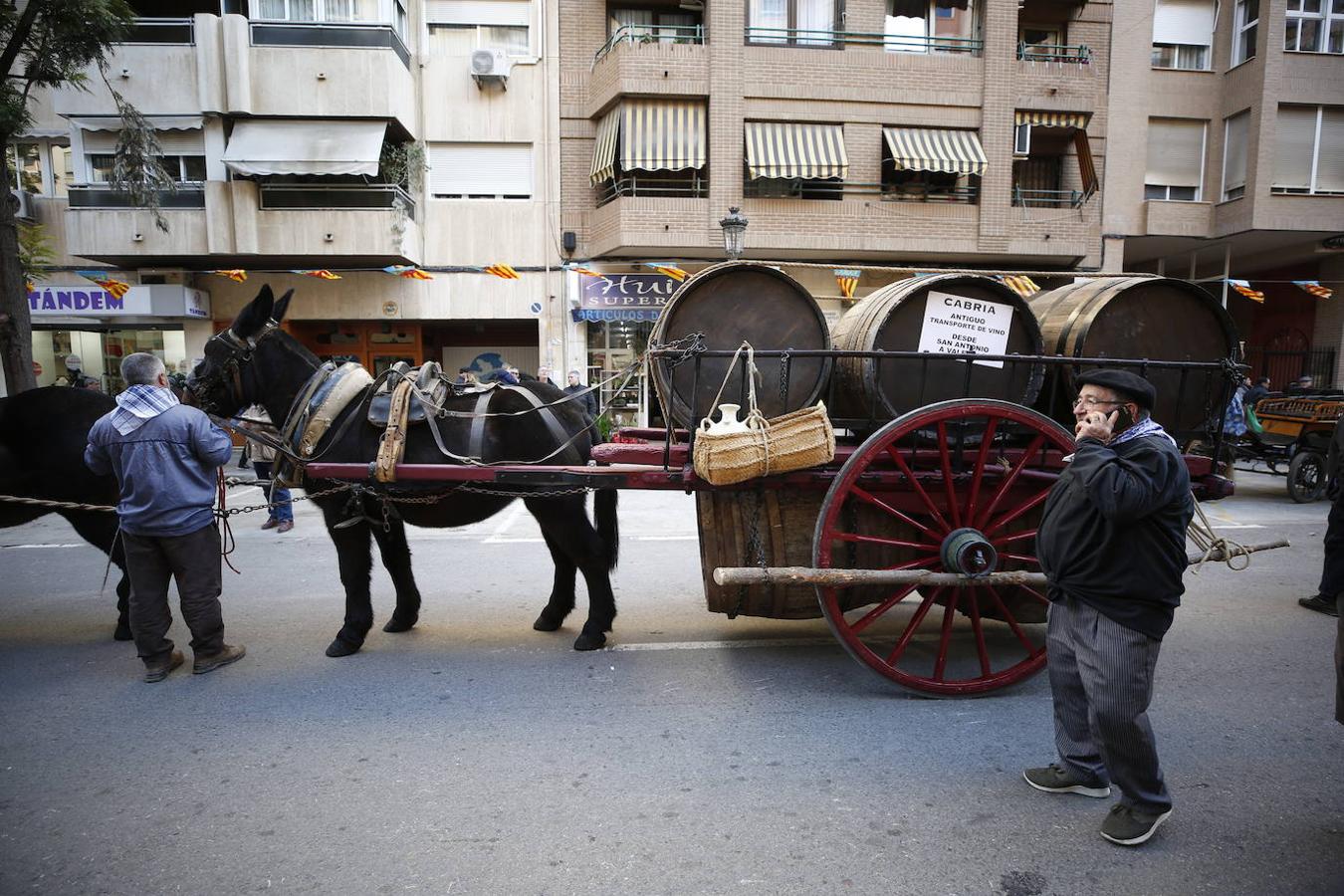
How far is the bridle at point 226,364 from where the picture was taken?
177 inches

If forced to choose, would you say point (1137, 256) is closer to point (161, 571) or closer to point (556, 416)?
point (556, 416)

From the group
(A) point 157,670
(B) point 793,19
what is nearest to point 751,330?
(A) point 157,670

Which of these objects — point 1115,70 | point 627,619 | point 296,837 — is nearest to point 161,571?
point 296,837

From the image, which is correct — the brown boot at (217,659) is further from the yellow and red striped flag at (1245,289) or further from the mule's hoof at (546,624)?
the yellow and red striped flag at (1245,289)

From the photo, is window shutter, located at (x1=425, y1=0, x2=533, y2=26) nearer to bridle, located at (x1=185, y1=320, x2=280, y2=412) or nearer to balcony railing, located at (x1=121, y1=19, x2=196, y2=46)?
balcony railing, located at (x1=121, y1=19, x2=196, y2=46)

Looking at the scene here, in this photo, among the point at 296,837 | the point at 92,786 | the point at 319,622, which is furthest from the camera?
the point at 319,622

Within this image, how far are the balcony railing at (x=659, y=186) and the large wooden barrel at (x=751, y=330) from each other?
12.0 meters

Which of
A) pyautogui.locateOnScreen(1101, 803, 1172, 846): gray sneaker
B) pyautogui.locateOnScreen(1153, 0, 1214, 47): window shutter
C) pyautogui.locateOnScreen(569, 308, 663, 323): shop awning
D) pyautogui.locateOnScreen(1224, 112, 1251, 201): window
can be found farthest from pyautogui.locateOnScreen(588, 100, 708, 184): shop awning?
pyautogui.locateOnScreen(1101, 803, 1172, 846): gray sneaker

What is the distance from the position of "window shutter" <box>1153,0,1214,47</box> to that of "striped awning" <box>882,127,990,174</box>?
5468 mm

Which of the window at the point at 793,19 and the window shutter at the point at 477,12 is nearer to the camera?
the window at the point at 793,19

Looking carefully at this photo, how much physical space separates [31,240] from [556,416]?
14461mm

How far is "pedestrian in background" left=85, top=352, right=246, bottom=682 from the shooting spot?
409cm

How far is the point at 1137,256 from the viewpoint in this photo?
18.6 m

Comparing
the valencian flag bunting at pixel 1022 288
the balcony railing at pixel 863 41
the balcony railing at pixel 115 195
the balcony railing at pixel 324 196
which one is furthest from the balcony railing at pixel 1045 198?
the balcony railing at pixel 115 195
